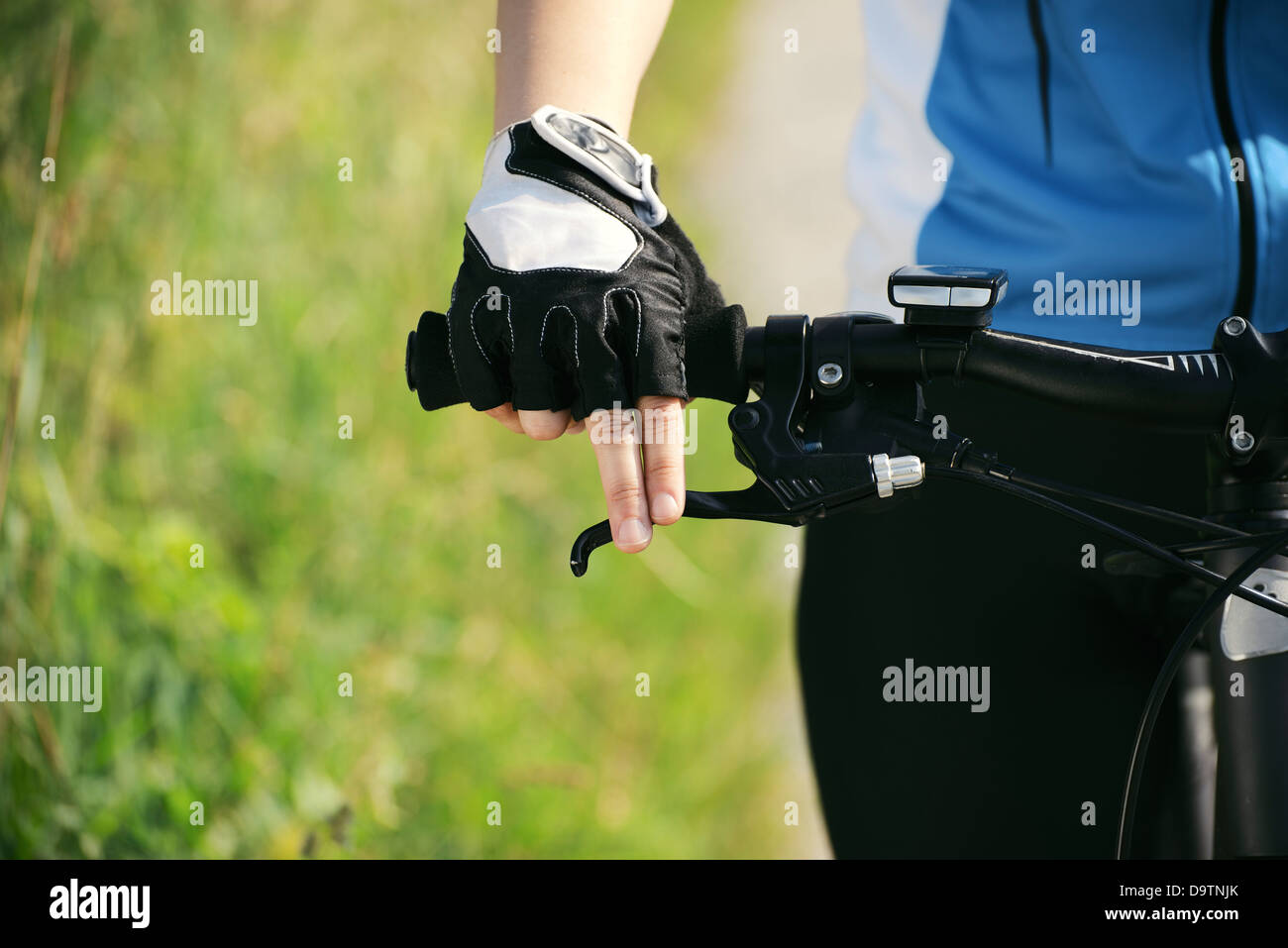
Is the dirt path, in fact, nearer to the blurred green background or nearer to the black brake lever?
the blurred green background

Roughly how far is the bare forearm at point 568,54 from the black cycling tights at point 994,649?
2.09ft

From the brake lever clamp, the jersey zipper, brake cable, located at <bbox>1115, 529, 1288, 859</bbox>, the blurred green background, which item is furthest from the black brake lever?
the blurred green background

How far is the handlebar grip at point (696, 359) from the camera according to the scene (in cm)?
115

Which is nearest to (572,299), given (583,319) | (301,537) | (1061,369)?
(583,319)

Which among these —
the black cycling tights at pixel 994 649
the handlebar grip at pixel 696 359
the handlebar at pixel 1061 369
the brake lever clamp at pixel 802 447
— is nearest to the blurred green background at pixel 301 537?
the black cycling tights at pixel 994 649

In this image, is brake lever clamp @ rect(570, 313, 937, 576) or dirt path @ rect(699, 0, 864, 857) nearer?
brake lever clamp @ rect(570, 313, 937, 576)

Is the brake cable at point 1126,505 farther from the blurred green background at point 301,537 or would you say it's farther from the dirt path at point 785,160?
the dirt path at point 785,160

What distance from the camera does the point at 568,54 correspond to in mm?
1270

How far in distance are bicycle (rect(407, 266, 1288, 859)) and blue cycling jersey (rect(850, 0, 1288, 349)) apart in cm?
31

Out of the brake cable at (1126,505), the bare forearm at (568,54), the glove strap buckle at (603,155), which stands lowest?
the brake cable at (1126,505)

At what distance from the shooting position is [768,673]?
387cm

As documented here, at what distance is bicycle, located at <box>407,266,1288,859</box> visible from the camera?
1066 millimetres
